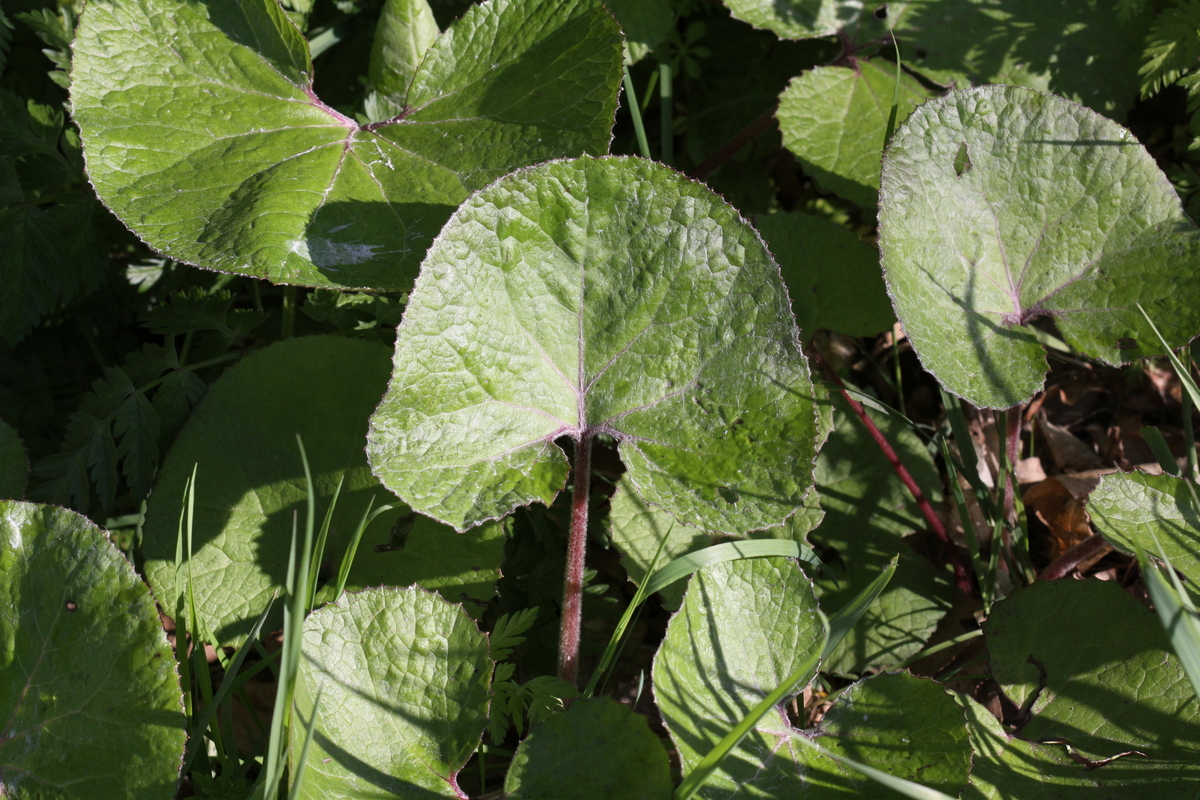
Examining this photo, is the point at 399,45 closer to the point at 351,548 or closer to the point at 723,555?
the point at 351,548

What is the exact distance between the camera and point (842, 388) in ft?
6.63

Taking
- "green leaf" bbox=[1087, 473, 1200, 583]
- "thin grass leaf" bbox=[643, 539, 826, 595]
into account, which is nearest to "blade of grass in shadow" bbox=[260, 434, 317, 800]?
"thin grass leaf" bbox=[643, 539, 826, 595]

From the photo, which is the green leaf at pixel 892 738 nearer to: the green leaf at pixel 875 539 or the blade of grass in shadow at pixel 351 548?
the green leaf at pixel 875 539

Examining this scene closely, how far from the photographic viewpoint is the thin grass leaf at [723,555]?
1648 mm

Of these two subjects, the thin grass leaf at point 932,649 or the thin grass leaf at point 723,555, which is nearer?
the thin grass leaf at point 723,555

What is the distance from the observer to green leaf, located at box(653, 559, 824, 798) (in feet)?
4.83

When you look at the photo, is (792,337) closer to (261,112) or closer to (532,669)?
(532,669)

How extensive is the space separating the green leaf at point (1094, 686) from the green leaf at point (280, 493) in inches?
43.5

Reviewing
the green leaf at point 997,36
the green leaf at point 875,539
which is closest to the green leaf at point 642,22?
the green leaf at point 997,36

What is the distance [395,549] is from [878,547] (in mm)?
1183

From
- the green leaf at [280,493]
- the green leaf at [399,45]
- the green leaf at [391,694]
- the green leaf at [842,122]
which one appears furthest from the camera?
the green leaf at [842,122]

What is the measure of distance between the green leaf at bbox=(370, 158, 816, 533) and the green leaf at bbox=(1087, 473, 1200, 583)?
0.65m

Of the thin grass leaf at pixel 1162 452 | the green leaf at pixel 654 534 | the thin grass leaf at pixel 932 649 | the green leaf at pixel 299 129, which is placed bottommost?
the thin grass leaf at pixel 932 649

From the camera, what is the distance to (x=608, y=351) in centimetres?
164
